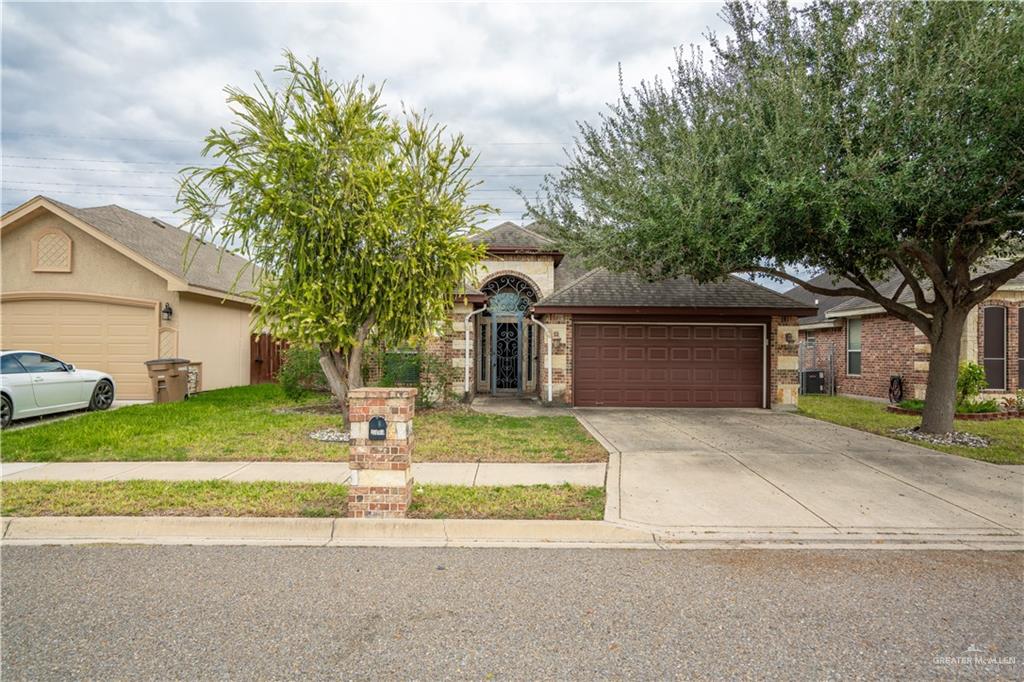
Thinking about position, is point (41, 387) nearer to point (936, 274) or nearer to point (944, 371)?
point (936, 274)

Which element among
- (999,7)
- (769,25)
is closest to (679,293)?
(769,25)

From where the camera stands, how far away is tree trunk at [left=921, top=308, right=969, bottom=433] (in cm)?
1002

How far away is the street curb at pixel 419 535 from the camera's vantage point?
4.94 metres

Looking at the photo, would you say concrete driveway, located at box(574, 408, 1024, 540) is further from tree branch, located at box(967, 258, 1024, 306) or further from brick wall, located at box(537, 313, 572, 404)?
brick wall, located at box(537, 313, 572, 404)

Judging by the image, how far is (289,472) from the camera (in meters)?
7.06

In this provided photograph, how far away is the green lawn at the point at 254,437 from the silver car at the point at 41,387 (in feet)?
1.89

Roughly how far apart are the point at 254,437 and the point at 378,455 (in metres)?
4.98

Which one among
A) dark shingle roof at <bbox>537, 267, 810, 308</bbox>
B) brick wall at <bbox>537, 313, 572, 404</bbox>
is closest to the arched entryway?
brick wall at <bbox>537, 313, 572, 404</bbox>

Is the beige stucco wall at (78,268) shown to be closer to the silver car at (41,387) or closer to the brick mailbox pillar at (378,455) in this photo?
the silver car at (41,387)

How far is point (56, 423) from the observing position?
10.5 meters

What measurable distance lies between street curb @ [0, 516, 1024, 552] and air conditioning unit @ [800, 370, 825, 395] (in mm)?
15353

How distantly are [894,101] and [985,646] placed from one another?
6.80 meters

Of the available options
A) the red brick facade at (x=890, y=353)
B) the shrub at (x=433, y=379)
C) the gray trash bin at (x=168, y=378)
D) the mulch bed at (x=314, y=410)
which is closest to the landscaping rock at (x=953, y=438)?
the red brick facade at (x=890, y=353)

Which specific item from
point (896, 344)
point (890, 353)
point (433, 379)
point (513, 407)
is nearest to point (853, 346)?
point (890, 353)
